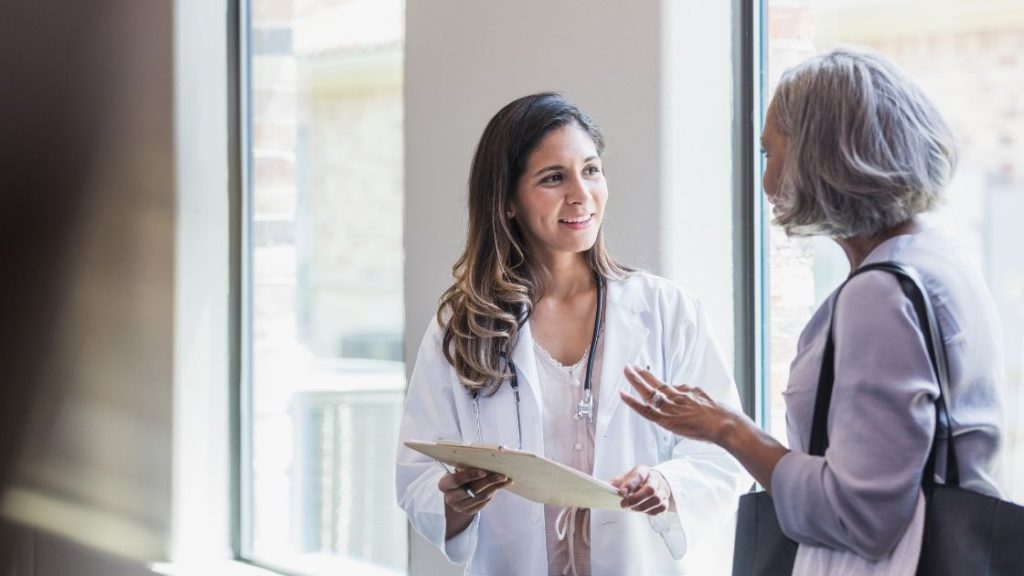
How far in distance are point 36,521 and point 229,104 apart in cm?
196

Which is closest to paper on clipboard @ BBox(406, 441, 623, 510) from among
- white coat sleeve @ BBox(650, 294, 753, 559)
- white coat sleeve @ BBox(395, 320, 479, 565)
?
white coat sleeve @ BBox(650, 294, 753, 559)

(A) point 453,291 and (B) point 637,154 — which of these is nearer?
(A) point 453,291

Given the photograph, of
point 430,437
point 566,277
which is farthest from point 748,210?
point 430,437

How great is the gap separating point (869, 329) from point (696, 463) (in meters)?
0.85

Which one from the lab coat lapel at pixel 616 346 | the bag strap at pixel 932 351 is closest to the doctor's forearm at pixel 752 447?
the bag strap at pixel 932 351

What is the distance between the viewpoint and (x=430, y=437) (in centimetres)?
239

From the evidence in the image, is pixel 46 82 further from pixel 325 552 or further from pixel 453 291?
pixel 453 291

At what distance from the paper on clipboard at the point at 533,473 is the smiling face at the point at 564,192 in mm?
548

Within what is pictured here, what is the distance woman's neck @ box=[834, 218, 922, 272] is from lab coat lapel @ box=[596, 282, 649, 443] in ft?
2.35

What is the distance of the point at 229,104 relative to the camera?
4.45 metres

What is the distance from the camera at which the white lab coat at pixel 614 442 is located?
7.42 ft

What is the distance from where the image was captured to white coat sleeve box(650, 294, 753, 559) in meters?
2.20

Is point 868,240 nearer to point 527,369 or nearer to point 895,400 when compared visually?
point 895,400

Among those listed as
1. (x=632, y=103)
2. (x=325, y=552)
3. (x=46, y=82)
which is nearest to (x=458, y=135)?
(x=632, y=103)
